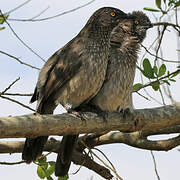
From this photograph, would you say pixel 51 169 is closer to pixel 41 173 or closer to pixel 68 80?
pixel 41 173

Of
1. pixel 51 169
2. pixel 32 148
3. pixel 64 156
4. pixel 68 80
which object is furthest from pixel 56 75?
pixel 51 169

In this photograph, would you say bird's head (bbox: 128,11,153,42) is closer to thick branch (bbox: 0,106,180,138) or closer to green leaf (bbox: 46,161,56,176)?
thick branch (bbox: 0,106,180,138)

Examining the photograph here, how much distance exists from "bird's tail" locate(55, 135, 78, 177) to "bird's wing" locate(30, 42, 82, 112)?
550 millimetres

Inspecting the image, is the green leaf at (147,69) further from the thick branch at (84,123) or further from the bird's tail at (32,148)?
the bird's tail at (32,148)

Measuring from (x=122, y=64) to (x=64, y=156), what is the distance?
1214 millimetres

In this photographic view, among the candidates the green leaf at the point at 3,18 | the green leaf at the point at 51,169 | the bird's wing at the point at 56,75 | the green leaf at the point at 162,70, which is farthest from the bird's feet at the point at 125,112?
the green leaf at the point at 3,18

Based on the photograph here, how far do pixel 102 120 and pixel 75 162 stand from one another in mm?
1127

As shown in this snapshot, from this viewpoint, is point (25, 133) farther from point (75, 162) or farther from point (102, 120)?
point (75, 162)

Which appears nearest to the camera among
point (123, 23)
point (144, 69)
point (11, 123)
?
point (11, 123)

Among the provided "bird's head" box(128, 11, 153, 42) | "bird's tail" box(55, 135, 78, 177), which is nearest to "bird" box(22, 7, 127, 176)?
"bird's tail" box(55, 135, 78, 177)

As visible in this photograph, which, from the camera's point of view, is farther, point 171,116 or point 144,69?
point 144,69

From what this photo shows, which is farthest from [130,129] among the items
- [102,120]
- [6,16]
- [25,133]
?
[6,16]

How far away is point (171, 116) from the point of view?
4.37 metres

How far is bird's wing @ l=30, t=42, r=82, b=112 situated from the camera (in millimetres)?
4496
